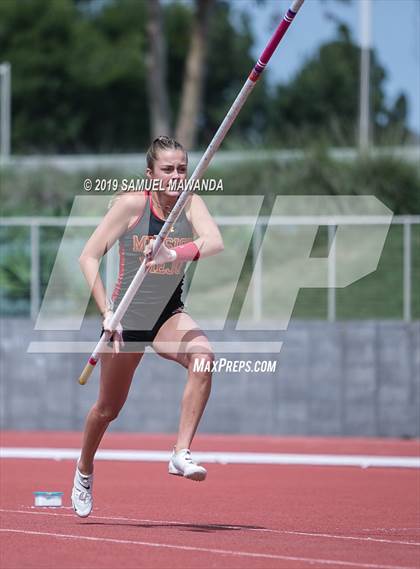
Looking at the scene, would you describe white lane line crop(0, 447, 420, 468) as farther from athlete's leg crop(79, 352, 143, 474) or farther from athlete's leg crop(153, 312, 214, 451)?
athlete's leg crop(153, 312, 214, 451)

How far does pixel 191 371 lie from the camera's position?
29.6ft

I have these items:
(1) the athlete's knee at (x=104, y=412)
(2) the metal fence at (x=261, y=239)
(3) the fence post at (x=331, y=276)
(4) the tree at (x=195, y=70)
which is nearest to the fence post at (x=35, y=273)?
(2) the metal fence at (x=261, y=239)

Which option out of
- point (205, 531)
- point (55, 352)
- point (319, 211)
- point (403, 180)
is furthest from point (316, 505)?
point (403, 180)

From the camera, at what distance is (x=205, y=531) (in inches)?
364

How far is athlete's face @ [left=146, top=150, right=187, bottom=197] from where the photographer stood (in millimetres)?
9172

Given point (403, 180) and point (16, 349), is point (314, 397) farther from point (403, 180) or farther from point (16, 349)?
point (403, 180)

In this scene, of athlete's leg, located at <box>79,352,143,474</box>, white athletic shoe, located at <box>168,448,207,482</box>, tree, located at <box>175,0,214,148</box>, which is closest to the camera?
white athletic shoe, located at <box>168,448,207,482</box>

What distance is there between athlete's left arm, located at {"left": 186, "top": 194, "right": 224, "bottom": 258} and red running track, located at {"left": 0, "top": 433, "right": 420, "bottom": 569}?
70.1 inches

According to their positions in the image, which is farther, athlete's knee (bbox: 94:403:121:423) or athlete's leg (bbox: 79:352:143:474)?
athlete's knee (bbox: 94:403:121:423)

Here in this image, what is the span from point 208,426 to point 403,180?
691 cm

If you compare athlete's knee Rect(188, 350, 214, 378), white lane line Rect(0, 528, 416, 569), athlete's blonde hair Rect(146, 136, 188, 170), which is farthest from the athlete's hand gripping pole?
white lane line Rect(0, 528, 416, 569)
